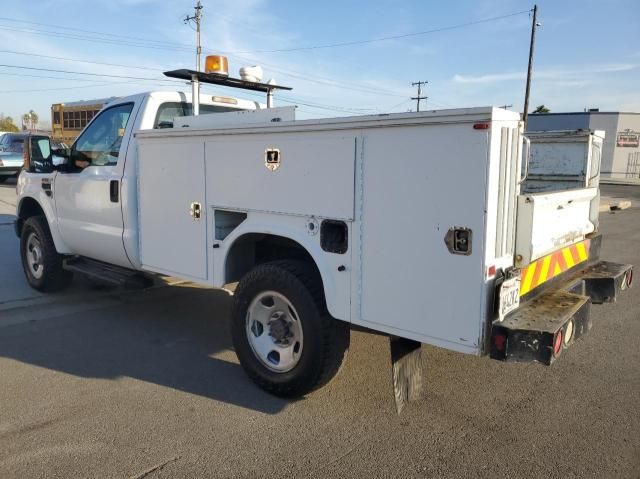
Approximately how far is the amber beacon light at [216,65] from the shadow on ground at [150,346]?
242cm

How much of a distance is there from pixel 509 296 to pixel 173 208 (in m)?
2.71

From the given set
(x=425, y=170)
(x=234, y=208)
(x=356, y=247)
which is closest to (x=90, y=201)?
(x=234, y=208)

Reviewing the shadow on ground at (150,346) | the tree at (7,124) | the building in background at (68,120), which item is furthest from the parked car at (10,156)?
the tree at (7,124)

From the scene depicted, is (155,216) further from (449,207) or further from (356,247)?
(449,207)

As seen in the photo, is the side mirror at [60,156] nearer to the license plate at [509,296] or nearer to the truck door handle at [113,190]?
the truck door handle at [113,190]

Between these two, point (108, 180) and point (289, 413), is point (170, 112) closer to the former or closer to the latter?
point (108, 180)

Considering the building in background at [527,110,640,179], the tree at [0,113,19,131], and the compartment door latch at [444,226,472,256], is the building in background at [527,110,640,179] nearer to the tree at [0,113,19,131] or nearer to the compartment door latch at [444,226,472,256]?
the compartment door latch at [444,226,472,256]

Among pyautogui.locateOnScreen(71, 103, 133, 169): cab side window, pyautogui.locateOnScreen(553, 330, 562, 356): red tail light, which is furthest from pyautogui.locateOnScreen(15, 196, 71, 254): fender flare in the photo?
pyautogui.locateOnScreen(553, 330, 562, 356): red tail light

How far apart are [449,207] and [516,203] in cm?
42

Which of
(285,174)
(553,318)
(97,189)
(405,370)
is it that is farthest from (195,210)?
(553,318)

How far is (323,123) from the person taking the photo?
3.34 m

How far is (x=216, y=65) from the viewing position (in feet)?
16.9

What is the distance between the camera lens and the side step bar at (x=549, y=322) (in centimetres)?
291

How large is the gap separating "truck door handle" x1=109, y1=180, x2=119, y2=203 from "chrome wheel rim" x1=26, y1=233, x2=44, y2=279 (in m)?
1.84
